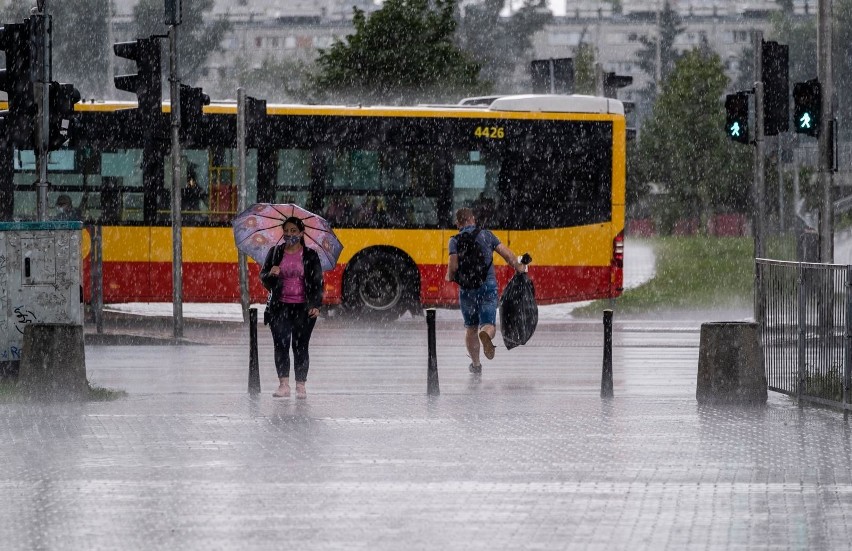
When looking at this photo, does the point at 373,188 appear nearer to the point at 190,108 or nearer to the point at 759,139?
the point at 190,108

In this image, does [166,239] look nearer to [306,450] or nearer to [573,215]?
[573,215]

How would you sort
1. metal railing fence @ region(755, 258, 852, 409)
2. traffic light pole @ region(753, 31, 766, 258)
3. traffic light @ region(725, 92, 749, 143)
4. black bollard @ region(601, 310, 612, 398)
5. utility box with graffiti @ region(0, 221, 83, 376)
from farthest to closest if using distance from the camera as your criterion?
traffic light @ region(725, 92, 749, 143) < traffic light pole @ region(753, 31, 766, 258) < utility box with graffiti @ region(0, 221, 83, 376) < black bollard @ region(601, 310, 612, 398) < metal railing fence @ region(755, 258, 852, 409)

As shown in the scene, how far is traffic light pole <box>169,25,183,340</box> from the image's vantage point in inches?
874

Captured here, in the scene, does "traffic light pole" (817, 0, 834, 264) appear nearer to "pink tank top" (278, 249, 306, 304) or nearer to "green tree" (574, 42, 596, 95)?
"pink tank top" (278, 249, 306, 304)

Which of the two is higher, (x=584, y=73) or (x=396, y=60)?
(x=584, y=73)

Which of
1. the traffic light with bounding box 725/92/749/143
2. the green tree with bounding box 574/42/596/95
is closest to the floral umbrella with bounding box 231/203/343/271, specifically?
the traffic light with bounding box 725/92/749/143

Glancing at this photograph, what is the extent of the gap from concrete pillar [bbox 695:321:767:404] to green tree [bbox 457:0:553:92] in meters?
115

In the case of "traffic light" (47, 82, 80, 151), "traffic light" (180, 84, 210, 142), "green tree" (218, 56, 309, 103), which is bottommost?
"traffic light" (47, 82, 80, 151)

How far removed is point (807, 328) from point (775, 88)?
7.65 m

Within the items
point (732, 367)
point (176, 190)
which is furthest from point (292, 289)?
point (176, 190)

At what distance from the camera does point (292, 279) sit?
15.5 m

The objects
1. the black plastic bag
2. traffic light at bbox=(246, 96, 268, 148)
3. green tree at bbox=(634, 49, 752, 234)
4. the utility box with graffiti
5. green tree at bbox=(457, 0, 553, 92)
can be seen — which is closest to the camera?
the utility box with graffiti

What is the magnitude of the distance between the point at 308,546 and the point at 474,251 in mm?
9560

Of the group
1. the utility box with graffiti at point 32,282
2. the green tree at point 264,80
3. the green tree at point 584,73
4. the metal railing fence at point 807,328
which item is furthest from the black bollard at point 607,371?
the green tree at point 264,80
